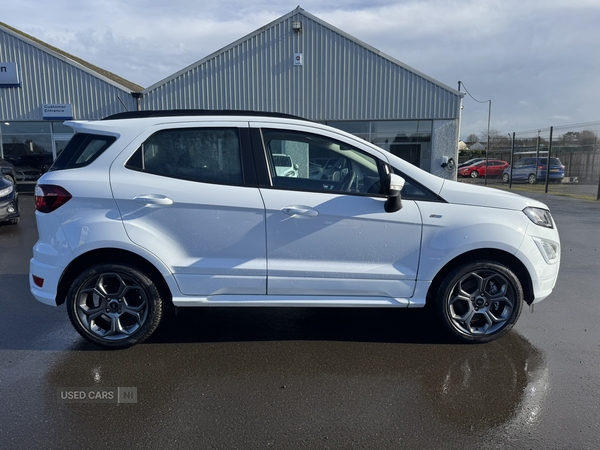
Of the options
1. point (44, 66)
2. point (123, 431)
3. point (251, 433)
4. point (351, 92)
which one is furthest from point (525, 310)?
point (44, 66)

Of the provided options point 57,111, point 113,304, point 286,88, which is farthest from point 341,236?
point 57,111

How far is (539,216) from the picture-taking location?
3807 mm

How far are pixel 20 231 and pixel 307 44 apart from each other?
41.6 ft

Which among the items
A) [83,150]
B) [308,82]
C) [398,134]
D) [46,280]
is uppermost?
[308,82]

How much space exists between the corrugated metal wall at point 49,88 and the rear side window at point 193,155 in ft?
53.0

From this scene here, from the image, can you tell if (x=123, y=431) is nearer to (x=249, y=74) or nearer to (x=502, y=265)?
(x=502, y=265)

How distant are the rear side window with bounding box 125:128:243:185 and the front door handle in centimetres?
45

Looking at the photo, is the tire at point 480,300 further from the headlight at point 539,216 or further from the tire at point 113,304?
the tire at point 113,304

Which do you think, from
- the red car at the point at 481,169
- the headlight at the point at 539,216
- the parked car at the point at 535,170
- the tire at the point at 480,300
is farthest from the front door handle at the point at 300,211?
the red car at the point at 481,169

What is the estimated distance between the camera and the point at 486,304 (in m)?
3.79

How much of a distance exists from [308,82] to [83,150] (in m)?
15.2

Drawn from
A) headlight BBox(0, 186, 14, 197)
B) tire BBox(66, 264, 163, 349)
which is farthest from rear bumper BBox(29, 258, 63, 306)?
headlight BBox(0, 186, 14, 197)

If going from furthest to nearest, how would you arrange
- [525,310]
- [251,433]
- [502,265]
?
[525,310], [502,265], [251,433]

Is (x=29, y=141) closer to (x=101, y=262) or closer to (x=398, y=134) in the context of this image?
(x=398, y=134)
